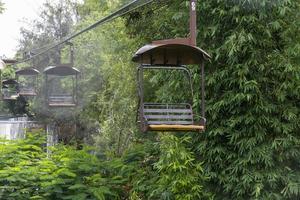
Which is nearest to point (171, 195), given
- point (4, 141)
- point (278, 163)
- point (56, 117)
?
point (278, 163)

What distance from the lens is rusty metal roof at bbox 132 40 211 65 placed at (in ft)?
9.33

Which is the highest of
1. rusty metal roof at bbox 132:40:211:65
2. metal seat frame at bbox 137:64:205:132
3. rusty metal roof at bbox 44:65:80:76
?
rusty metal roof at bbox 44:65:80:76

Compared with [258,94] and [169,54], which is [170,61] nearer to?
[169,54]

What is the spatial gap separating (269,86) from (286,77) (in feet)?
0.64

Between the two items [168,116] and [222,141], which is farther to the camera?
[222,141]

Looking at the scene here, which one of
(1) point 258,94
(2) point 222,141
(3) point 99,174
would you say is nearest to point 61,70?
(3) point 99,174

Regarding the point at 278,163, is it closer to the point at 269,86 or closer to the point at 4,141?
the point at 269,86

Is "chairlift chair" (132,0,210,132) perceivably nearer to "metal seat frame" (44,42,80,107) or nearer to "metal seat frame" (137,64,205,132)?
"metal seat frame" (137,64,205,132)

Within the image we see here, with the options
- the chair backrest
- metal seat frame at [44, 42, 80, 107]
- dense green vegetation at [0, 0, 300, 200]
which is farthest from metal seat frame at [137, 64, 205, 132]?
metal seat frame at [44, 42, 80, 107]

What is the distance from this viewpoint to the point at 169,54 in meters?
3.14

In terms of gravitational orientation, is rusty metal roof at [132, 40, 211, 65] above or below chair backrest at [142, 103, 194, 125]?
above

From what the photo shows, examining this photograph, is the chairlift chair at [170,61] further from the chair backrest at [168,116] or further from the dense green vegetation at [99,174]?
the dense green vegetation at [99,174]

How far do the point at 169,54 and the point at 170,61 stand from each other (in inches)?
7.0

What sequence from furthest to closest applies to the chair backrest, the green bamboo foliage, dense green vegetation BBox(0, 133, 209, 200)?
dense green vegetation BBox(0, 133, 209, 200)
the green bamboo foliage
the chair backrest
